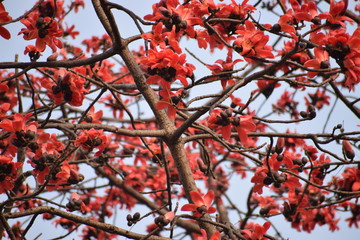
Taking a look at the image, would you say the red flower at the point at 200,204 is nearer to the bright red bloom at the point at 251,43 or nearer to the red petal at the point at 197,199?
the red petal at the point at 197,199

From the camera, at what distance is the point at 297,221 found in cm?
391

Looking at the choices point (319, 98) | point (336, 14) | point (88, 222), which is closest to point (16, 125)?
point (88, 222)

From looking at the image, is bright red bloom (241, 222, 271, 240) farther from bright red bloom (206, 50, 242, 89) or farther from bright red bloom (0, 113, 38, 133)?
bright red bloom (0, 113, 38, 133)

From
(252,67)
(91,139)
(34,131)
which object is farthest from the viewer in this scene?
(252,67)

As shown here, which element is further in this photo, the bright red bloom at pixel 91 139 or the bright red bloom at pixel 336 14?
the bright red bloom at pixel 91 139

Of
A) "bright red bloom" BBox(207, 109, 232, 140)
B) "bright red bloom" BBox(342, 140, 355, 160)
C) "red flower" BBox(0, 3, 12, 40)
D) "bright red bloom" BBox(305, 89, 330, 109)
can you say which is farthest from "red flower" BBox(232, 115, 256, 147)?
"bright red bloom" BBox(305, 89, 330, 109)

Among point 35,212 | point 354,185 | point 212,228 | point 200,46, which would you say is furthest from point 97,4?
point 354,185

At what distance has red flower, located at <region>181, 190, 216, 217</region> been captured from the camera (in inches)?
83.3

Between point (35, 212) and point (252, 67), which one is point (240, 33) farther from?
point (252, 67)

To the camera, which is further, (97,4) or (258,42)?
(97,4)

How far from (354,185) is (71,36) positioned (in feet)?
12.8

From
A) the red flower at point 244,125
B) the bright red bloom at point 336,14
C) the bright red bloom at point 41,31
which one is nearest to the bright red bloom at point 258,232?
the red flower at point 244,125

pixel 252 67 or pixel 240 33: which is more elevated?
pixel 252 67

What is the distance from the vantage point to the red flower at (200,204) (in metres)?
2.12
